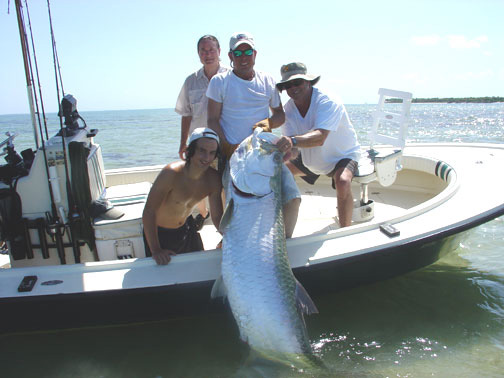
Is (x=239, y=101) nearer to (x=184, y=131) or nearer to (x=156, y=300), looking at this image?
(x=184, y=131)

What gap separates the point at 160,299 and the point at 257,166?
1116 millimetres

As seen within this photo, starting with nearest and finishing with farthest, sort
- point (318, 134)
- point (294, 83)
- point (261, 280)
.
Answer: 1. point (261, 280)
2. point (318, 134)
3. point (294, 83)

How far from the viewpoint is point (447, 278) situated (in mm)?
4043

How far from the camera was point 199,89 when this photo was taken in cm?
416

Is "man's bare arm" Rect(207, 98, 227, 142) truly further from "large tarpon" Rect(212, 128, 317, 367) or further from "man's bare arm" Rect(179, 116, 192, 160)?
"man's bare arm" Rect(179, 116, 192, 160)

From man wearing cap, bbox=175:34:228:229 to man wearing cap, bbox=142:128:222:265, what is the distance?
39.3 inches

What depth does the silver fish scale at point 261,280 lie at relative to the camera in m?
2.39

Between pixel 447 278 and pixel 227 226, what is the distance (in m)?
2.55

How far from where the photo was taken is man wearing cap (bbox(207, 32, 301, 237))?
3199 mm

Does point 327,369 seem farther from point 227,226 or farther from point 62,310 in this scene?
point 62,310

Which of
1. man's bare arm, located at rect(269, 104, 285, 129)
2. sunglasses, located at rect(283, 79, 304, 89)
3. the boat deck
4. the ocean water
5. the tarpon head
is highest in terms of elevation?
sunglasses, located at rect(283, 79, 304, 89)

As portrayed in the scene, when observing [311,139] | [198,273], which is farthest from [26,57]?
[311,139]

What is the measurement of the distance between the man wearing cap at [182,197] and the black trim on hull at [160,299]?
0.30 m

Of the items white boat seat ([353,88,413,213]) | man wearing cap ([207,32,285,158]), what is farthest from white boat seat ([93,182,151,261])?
white boat seat ([353,88,413,213])
